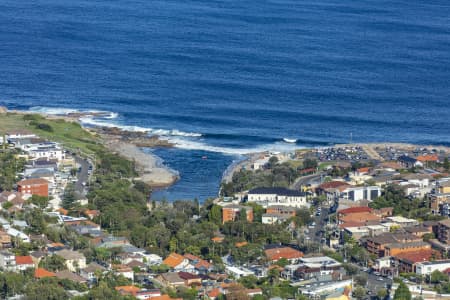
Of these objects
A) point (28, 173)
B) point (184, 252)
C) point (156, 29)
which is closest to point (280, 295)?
point (184, 252)

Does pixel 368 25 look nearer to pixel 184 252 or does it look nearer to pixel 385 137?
pixel 385 137

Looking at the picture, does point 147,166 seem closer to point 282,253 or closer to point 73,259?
point 282,253

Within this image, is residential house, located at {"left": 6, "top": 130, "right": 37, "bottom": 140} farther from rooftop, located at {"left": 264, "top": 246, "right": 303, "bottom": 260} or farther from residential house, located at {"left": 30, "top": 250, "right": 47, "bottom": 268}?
rooftop, located at {"left": 264, "top": 246, "right": 303, "bottom": 260}

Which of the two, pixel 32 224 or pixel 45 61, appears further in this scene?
pixel 45 61

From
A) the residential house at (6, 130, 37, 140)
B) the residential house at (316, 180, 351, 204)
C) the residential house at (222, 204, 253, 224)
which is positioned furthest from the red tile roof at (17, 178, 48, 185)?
the residential house at (316, 180, 351, 204)

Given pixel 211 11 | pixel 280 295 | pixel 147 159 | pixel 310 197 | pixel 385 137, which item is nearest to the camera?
pixel 280 295
